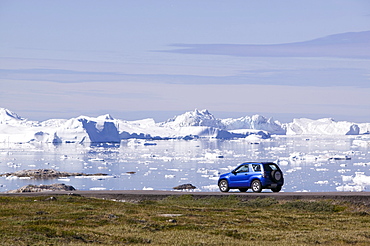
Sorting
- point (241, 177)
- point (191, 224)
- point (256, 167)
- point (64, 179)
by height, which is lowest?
point (64, 179)

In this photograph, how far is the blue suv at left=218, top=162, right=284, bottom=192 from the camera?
29281mm

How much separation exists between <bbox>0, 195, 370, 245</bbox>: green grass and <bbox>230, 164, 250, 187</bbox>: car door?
366 centimetres

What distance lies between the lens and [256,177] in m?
29.4

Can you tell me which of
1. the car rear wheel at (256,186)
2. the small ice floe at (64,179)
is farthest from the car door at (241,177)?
the small ice floe at (64,179)

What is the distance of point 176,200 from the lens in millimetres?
28781

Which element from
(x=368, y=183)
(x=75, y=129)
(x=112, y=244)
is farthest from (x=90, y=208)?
(x=75, y=129)

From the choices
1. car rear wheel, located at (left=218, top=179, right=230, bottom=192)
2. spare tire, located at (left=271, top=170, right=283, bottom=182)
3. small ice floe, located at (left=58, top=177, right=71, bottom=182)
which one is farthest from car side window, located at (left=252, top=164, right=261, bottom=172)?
→ small ice floe, located at (left=58, top=177, right=71, bottom=182)

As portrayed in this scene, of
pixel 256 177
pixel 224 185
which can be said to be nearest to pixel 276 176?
pixel 256 177

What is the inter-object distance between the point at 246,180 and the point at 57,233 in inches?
639

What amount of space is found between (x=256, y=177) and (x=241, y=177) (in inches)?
41.1

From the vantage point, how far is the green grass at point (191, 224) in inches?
586

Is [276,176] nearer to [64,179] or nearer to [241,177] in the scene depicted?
[241,177]

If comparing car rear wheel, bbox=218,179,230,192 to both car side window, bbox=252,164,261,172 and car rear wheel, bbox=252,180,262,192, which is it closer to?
car rear wheel, bbox=252,180,262,192

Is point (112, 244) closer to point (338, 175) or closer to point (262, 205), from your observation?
point (262, 205)
